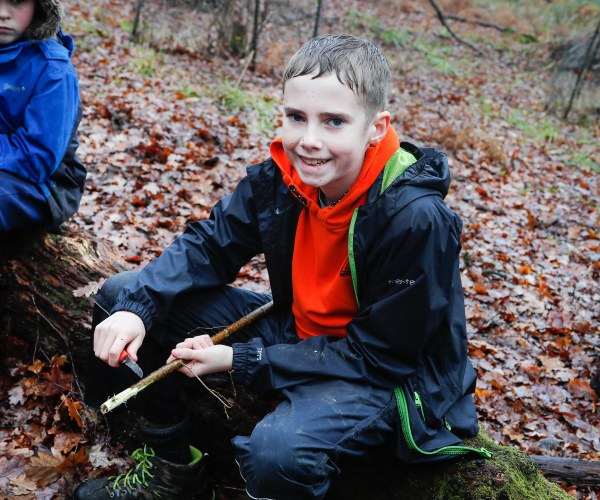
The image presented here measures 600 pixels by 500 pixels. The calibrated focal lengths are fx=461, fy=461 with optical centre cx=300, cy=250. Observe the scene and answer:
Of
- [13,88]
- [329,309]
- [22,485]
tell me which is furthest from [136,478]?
[13,88]

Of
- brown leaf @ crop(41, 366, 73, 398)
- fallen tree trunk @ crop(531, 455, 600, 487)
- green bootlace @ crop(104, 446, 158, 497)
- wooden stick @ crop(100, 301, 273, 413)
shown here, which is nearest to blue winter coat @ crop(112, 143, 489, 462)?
wooden stick @ crop(100, 301, 273, 413)

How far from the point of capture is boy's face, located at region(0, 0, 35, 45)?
2586 millimetres

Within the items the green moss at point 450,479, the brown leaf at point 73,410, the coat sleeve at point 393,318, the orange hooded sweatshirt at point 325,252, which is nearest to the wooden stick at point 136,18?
the brown leaf at point 73,410

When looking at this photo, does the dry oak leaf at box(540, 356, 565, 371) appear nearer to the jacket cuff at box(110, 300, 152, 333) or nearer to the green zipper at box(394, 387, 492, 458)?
the green zipper at box(394, 387, 492, 458)

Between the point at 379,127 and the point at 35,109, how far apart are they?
2022 mm

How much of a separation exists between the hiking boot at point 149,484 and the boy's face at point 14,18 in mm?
2406

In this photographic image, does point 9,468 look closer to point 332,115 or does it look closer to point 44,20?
point 332,115

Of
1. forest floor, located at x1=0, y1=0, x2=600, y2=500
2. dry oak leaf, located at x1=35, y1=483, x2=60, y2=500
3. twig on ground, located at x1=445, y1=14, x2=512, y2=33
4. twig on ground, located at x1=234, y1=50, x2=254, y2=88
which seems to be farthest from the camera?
twig on ground, located at x1=445, y1=14, x2=512, y2=33

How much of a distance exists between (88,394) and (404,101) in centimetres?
970

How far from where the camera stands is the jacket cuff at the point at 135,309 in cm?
197

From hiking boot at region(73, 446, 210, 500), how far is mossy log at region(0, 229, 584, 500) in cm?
28

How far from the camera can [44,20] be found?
274 centimetres

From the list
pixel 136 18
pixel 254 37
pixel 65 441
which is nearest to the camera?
pixel 65 441

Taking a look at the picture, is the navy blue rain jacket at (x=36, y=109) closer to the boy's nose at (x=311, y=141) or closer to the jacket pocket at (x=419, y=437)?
the boy's nose at (x=311, y=141)
